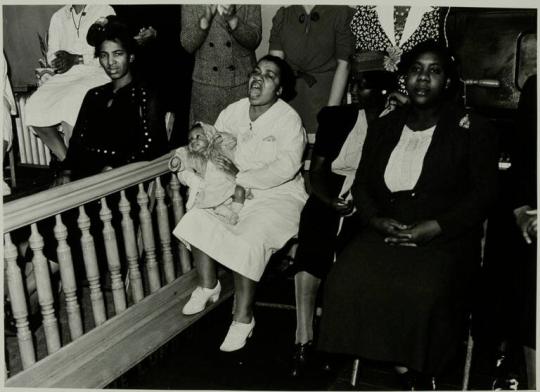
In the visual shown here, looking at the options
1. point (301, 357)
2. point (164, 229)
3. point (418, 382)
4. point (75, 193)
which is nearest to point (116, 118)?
point (164, 229)

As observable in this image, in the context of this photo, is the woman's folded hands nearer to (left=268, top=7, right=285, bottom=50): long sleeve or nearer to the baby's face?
the baby's face

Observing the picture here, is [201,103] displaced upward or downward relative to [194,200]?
upward

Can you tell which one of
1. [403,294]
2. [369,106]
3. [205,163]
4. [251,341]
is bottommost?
[251,341]

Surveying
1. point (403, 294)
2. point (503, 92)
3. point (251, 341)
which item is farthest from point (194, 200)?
point (503, 92)

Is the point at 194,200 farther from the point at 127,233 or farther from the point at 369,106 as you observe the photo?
the point at 369,106

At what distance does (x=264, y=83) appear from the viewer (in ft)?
10.4

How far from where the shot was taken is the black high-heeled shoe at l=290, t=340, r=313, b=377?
2.88m

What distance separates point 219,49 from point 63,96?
1.18 metres

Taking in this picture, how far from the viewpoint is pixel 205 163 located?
3.20 m

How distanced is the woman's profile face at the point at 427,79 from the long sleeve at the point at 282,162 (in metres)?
0.72

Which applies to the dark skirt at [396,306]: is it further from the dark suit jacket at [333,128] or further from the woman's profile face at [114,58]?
the woman's profile face at [114,58]

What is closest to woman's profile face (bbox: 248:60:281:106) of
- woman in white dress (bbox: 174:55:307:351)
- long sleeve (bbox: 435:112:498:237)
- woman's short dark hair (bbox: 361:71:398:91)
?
woman in white dress (bbox: 174:55:307:351)

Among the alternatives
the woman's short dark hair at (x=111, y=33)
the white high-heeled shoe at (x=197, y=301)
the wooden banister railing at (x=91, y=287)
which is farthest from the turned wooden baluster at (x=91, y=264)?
the woman's short dark hair at (x=111, y=33)

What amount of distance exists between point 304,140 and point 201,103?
85cm
